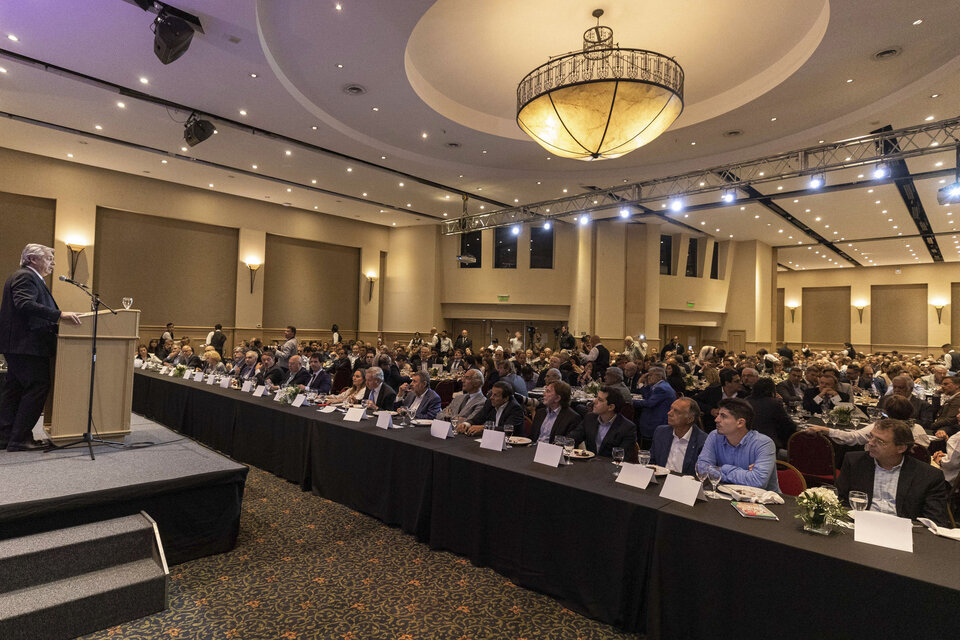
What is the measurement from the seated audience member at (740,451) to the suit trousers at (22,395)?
4335 millimetres

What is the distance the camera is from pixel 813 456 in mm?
4121

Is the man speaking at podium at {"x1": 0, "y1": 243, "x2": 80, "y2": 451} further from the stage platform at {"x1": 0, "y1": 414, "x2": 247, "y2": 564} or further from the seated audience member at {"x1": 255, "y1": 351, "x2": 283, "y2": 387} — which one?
the seated audience member at {"x1": 255, "y1": 351, "x2": 283, "y2": 387}

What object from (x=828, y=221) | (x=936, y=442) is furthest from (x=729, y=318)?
(x=936, y=442)

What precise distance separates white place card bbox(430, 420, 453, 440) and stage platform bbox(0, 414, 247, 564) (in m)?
1.35

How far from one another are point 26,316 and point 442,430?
284 cm

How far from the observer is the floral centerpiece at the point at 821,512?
209 cm

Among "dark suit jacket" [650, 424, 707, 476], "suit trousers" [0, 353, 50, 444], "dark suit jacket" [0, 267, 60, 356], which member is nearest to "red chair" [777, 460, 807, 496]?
"dark suit jacket" [650, 424, 707, 476]

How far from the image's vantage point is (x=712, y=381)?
670 centimetres

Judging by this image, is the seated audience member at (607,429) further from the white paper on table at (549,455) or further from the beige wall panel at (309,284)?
the beige wall panel at (309,284)

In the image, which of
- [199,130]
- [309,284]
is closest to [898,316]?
[309,284]

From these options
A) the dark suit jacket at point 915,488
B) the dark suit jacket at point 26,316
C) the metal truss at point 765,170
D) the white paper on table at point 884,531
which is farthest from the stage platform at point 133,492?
the metal truss at point 765,170

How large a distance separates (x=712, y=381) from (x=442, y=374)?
4801 mm

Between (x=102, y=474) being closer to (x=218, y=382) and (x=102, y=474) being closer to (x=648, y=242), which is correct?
(x=218, y=382)

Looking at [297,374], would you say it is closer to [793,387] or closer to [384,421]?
[384,421]
